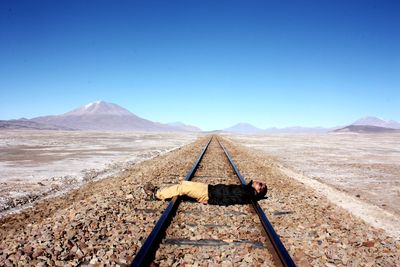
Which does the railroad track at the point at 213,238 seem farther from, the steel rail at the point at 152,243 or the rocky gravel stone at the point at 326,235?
the rocky gravel stone at the point at 326,235

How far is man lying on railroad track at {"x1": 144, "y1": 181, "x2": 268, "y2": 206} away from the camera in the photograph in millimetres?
6738

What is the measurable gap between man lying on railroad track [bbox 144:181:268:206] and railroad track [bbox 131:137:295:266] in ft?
0.64

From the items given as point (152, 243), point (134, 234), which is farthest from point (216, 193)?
point (152, 243)

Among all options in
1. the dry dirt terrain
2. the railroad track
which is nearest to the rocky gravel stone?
the dry dirt terrain

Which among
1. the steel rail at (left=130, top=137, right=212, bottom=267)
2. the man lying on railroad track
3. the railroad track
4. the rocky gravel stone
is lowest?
the rocky gravel stone

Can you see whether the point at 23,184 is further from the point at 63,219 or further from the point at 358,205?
the point at 358,205

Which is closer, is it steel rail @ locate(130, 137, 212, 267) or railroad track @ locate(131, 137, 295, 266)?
steel rail @ locate(130, 137, 212, 267)

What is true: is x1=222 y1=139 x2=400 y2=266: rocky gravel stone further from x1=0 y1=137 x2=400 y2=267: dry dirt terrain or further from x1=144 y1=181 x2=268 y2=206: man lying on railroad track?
x1=144 y1=181 x2=268 y2=206: man lying on railroad track

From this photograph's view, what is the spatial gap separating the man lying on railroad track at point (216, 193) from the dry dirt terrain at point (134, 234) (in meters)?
0.25

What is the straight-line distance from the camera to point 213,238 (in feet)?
15.9

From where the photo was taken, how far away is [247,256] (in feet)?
13.8

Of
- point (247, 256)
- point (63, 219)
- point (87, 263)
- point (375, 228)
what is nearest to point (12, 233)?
point (63, 219)

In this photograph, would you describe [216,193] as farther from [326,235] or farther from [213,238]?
[326,235]

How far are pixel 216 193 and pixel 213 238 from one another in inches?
79.6
